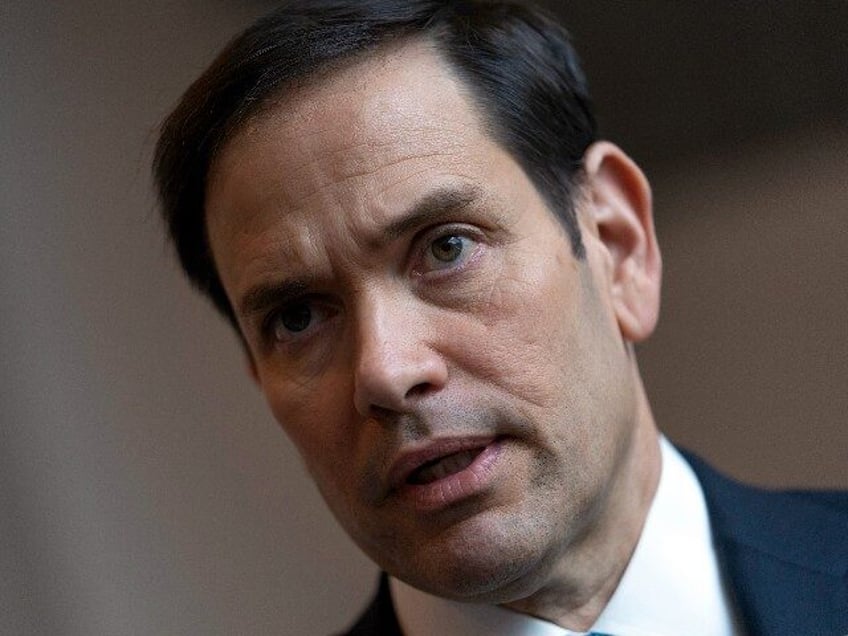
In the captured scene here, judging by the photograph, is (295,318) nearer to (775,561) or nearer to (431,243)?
(431,243)

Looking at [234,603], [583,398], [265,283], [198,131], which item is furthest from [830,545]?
[234,603]

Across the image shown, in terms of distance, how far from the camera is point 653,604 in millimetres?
1019

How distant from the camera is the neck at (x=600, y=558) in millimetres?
1004

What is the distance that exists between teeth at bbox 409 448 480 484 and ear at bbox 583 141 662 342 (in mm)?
230

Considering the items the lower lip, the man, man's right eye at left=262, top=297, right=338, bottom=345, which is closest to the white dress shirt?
the man

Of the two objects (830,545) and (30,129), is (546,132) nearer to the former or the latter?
(830,545)

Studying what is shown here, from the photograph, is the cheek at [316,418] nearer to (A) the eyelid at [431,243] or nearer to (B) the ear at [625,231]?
(A) the eyelid at [431,243]

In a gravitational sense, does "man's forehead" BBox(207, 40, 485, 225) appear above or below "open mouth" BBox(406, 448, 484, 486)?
above

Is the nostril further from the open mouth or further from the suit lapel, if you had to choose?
the suit lapel

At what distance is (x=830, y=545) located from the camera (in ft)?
3.47

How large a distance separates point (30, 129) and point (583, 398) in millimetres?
921

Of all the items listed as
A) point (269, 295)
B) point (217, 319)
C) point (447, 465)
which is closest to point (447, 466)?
point (447, 465)

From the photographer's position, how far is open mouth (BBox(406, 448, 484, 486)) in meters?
0.89

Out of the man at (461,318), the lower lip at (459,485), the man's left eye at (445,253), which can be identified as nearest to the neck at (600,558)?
the man at (461,318)
